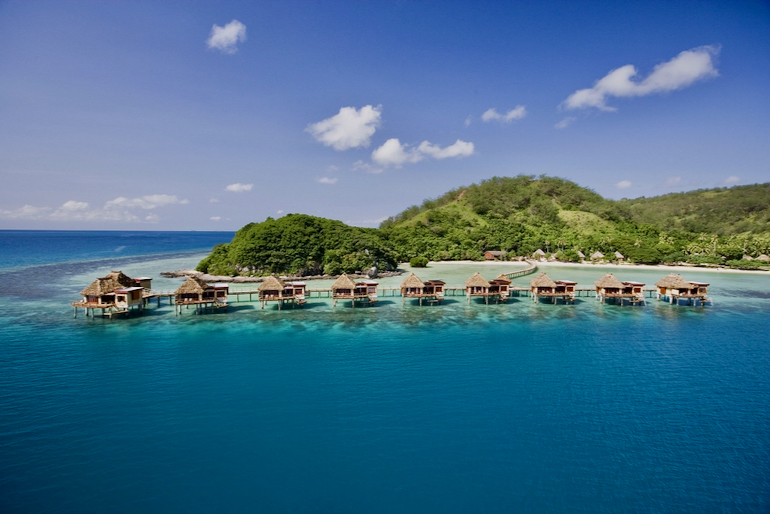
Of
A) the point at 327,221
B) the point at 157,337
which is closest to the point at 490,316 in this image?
the point at 157,337

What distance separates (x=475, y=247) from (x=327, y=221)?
3814 cm

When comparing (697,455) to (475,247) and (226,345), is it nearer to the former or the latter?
(226,345)

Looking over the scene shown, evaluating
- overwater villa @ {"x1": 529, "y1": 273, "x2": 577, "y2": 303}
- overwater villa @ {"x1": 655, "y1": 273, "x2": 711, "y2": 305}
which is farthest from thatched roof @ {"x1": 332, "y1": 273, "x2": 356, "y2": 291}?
overwater villa @ {"x1": 655, "y1": 273, "x2": 711, "y2": 305}

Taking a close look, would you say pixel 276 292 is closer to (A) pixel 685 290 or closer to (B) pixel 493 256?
(A) pixel 685 290

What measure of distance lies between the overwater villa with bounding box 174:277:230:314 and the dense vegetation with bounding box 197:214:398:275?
21146 millimetres

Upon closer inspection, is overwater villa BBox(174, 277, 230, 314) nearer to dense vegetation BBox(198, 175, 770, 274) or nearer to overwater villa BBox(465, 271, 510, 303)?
dense vegetation BBox(198, 175, 770, 274)

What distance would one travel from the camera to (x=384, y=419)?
52.7 ft

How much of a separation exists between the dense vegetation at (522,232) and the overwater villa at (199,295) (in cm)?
2142

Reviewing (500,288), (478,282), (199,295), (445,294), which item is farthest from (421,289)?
(199,295)

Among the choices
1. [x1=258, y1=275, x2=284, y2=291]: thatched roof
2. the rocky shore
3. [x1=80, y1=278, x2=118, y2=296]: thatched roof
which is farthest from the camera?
the rocky shore

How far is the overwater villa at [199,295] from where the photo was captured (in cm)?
3400

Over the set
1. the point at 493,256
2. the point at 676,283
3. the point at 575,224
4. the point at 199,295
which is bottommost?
the point at 676,283

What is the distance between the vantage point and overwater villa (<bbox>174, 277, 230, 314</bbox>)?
34000 millimetres

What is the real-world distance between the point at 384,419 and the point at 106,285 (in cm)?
3141
